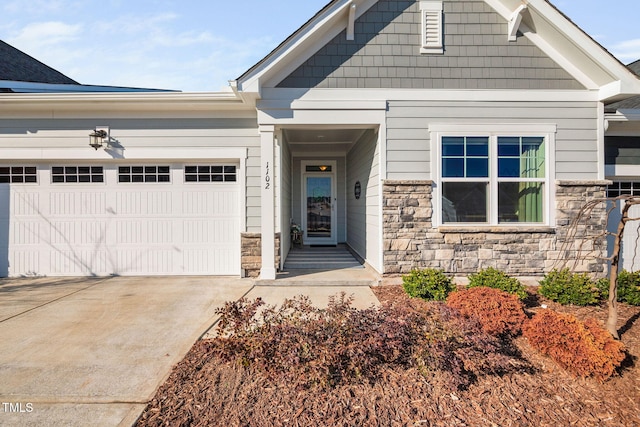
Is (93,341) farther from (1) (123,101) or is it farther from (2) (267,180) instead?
(1) (123,101)

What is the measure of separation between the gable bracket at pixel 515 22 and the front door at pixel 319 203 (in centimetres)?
558

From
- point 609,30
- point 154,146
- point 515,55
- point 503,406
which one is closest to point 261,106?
point 154,146

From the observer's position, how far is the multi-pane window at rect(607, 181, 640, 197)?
686 centimetres

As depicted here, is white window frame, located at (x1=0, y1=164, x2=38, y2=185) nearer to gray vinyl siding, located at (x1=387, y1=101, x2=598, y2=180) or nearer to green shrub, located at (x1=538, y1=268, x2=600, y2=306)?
gray vinyl siding, located at (x1=387, y1=101, x2=598, y2=180)

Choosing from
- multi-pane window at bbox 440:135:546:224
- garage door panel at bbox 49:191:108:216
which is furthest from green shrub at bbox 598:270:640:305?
garage door panel at bbox 49:191:108:216

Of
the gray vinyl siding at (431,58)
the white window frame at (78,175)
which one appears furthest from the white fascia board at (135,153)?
the gray vinyl siding at (431,58)

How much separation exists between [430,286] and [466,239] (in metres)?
1.57

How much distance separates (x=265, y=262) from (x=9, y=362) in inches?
139

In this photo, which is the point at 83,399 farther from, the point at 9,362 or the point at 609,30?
the point at 609,30

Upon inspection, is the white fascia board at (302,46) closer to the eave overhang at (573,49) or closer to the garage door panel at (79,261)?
the eave overhang at (573,49)

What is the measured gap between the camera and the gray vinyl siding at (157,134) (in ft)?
20.9

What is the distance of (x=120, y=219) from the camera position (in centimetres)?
661

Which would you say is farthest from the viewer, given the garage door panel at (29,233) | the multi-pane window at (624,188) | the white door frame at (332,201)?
the white door frame at (332,201)

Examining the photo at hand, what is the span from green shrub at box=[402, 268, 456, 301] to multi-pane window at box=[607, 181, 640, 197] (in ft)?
15.6
